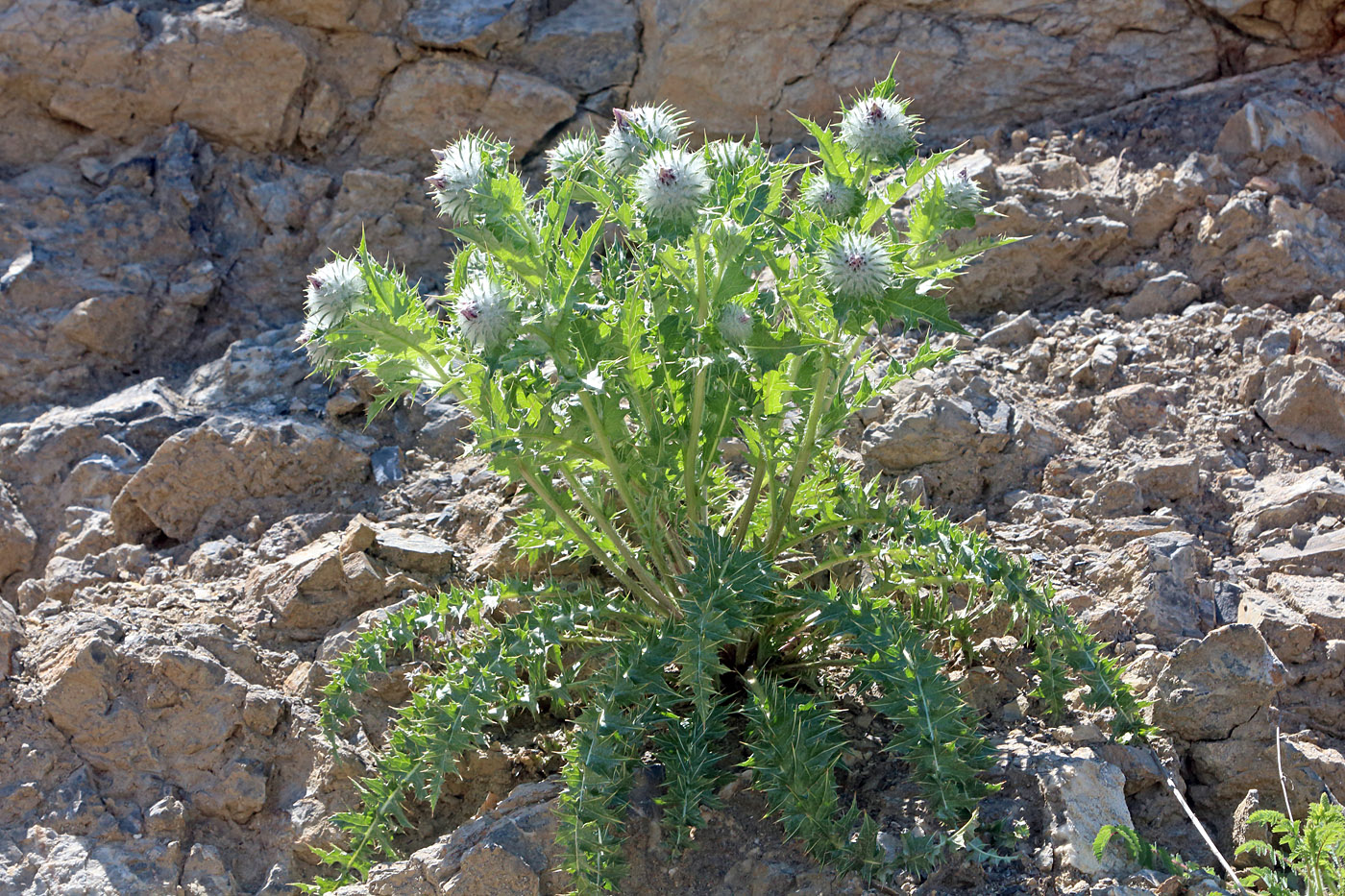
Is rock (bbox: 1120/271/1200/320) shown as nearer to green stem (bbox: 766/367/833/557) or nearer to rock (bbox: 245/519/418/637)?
green stem (bbox: 766/367/833/557)

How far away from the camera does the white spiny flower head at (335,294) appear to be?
10.6 ft

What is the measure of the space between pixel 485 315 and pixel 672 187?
2.05 ft

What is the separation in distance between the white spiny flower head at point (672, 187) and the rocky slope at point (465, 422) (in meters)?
1.64

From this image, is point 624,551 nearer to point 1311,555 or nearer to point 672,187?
point 672,187

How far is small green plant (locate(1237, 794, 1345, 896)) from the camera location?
2.81m

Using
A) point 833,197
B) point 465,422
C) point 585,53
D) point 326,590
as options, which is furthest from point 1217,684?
point 585,53

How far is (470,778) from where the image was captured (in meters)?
3.67

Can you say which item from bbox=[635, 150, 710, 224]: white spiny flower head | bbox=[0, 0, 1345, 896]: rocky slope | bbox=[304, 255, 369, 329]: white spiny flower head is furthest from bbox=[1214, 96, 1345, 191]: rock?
bbox=[304, 255, 369, 329]: white spiny flower head

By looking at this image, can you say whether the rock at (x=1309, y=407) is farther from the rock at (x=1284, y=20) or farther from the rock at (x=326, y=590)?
the rock at (x=326, y=590)

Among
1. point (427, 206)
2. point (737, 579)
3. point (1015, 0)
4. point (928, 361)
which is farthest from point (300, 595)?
point (1015, 0)

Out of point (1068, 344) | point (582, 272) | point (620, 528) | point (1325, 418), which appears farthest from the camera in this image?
point (1068, 344)

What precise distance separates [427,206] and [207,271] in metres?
1.21

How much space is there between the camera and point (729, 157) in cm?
359

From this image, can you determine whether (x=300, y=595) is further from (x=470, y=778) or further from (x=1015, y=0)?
(x=1015, y=0)
